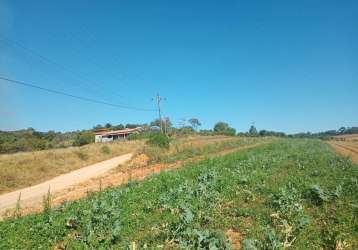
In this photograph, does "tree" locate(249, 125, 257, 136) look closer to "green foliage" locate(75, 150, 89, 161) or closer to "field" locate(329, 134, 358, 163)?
"field" locate(329, 134, 358, 163)

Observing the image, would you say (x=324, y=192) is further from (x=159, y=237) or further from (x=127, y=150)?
(x=127, y=150)

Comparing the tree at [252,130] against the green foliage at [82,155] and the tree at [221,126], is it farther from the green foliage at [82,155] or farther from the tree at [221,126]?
the green foliage at [82,155]

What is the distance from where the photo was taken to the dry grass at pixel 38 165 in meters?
25.9

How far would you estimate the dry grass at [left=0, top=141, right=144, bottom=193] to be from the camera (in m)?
25.9

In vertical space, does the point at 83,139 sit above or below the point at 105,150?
above

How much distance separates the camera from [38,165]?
30297mm

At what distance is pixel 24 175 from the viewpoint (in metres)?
27.4

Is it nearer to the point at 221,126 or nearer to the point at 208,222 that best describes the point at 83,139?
the point at 208,222

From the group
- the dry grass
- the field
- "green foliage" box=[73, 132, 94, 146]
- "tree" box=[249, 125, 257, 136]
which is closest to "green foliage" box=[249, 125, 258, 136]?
"tree" box=[249, 125, 257, 136]

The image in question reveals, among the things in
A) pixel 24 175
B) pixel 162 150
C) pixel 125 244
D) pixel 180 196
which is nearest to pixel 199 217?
pixel 125 244

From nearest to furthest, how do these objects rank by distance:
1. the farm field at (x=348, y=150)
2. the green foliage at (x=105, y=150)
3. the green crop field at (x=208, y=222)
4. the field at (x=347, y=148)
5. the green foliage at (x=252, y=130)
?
1. the green crop field at (x=208, y=222)
2. the farm field at (x=348, y=150)
3. the field at (x=347, y=148)
4. the green foliage at (x=105, y=150)
5. the green foliage at (x=252, y=130)

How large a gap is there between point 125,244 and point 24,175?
73.6 ft

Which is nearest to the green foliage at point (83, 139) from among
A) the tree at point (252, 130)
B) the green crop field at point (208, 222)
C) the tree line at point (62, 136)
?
the tree line at point (62, 136)

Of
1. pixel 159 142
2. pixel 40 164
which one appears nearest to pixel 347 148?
pixel 159 142
